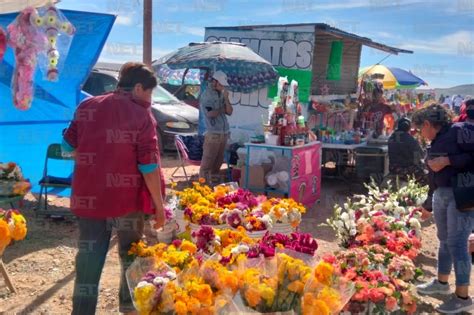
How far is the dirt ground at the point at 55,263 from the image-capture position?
4.17 meters

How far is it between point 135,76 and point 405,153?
4.99 meters

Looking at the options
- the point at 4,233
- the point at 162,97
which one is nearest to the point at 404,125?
the point at 4,233

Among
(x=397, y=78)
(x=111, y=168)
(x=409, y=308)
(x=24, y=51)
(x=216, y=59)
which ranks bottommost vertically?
(x=409, y=308)

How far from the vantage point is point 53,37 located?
19.8ft

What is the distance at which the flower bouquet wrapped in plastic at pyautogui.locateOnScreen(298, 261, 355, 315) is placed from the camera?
2.54 meters

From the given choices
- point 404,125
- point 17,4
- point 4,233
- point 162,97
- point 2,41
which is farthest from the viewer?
point 162,97

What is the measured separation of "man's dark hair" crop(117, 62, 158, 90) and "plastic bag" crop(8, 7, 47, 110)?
3.23 m

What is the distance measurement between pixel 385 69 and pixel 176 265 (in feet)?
58.9

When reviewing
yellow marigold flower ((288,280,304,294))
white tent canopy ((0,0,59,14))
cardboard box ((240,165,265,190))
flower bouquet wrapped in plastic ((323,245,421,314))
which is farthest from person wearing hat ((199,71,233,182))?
yellow marigold flower ((288,280,304,294))

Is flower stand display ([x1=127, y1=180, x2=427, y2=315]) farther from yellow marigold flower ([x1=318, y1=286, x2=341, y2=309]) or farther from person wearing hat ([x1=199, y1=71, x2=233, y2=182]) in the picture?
person wearing hat ([x1=199, y1=71, x2=233, y2=182])

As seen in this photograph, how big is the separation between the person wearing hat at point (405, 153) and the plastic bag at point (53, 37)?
4.56m

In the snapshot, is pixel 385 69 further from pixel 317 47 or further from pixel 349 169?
pixel 349 169

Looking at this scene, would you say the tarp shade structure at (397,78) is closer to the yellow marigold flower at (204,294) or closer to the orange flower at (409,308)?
the orange flower at (409,308)

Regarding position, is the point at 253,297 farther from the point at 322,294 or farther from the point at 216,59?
the point at 216,59
